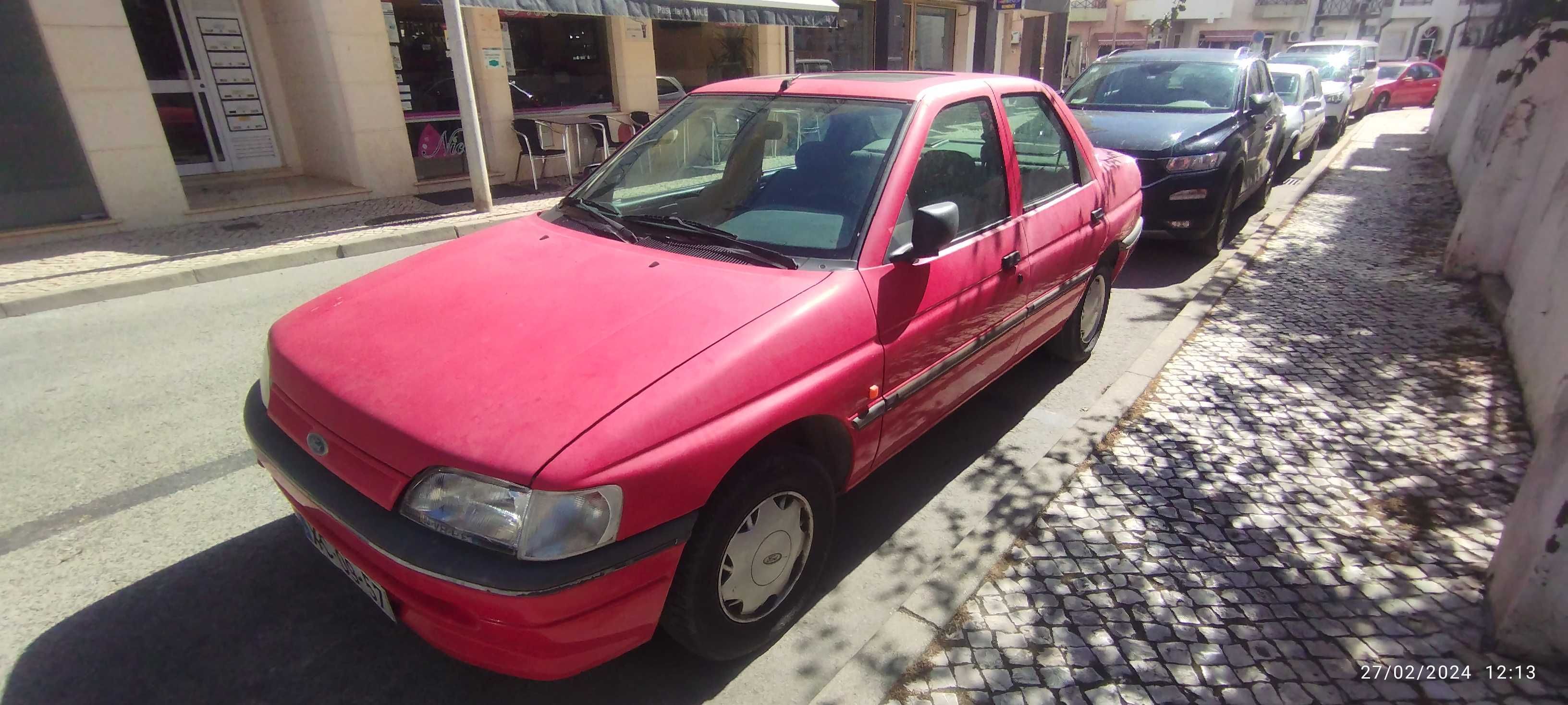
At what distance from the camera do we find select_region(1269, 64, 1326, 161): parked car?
33.8 ft

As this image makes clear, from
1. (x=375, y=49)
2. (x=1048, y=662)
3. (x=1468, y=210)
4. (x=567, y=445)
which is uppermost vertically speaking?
(x=375, y=49)

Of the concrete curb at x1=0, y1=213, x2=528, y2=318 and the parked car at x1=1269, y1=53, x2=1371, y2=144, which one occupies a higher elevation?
the parked car at x1=1269, y1=53, x2=1371, y2=144

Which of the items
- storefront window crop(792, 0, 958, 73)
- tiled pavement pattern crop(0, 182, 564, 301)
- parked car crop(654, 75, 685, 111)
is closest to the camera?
tiled pavement pattern crop(0, 182, 564, 301)

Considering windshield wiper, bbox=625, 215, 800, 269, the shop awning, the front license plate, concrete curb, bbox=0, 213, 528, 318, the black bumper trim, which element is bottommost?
concrete curb, bbox=0, 213, 528, 318

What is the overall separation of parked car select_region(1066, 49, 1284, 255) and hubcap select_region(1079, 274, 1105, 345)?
8.05 ft

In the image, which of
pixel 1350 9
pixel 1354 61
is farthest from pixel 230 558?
pixel 1350 9

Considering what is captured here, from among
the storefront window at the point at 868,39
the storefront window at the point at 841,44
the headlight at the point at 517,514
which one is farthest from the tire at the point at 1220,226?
the storefront window at the point at 841,44

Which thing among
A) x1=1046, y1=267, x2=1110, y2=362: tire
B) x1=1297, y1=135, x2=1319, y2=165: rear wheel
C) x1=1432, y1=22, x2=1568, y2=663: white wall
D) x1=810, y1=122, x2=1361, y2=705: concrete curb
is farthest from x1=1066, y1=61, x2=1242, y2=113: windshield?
x1=1297, y1=135, x2=1319, y2=165: rear wheel

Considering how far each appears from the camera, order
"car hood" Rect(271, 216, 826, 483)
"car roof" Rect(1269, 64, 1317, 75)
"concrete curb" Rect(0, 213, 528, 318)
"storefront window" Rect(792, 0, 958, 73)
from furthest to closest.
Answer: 1. "storefront window" Rect(792, 0, 958, 73)
2. "car roof" Rect(1269, 64, 1317, 75)
3. "concrete curb" Rect(0, 213, 528, 318)
4. "car hood" Rect(271, 216, 826, 483)

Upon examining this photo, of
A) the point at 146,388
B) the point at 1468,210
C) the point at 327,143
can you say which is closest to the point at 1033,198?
the point at 1468,210

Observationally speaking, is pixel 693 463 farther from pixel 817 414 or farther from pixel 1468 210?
pixel 1468 210

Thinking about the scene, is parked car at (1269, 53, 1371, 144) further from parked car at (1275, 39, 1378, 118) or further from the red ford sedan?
the red ford sedan

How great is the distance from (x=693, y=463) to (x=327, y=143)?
1108 centimetres

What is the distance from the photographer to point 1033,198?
12.3 feet
